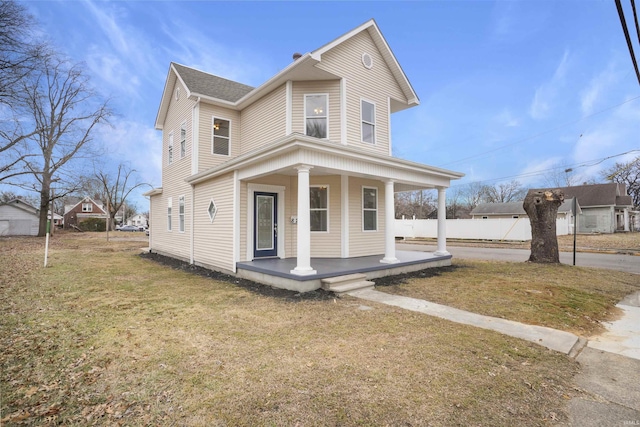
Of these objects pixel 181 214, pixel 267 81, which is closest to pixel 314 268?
pixel 267 81

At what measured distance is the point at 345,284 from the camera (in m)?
6.73

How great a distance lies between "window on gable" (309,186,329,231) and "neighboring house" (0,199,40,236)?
114ft

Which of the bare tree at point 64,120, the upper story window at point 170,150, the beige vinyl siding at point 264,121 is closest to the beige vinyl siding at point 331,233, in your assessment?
the beige vinyl siding at point 264,121

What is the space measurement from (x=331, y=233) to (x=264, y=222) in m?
2.18

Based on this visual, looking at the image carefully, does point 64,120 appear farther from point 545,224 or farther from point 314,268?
point 545,224

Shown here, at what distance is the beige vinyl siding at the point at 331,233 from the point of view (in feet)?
31.3

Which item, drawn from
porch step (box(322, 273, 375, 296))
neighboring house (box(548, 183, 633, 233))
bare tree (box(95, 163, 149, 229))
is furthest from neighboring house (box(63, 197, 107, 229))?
neighboring house (box(548, 183, 633, 233))

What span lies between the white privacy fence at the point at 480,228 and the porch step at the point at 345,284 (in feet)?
60.2

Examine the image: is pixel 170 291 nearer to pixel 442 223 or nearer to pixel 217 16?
pixel 442 223

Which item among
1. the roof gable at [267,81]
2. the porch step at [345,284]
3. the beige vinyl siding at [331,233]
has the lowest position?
the porch step at [345,284]

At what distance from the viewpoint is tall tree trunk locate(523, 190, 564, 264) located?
10.6 metres

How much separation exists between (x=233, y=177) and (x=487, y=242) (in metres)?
19.8

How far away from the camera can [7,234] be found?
1128 inches

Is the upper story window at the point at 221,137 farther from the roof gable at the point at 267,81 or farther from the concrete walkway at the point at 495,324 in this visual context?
the concrete walkway at the point at 495,324
